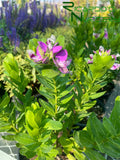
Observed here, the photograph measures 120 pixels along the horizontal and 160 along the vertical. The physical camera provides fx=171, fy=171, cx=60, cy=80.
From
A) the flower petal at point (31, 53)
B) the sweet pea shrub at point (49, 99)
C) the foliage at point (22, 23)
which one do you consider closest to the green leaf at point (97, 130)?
the sweet pea shrub at point (49, 99)

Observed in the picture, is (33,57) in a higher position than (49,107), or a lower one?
higher

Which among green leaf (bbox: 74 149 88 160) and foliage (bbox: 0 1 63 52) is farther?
foliage (bbox: 0 1 63 52)

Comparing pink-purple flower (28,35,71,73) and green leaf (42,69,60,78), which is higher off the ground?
pink-purple flower (28,35,71,73)

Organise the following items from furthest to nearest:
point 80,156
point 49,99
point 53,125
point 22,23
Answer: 1. point 22,23
2. point 80,156
3. point 49,99
4. point 53,125

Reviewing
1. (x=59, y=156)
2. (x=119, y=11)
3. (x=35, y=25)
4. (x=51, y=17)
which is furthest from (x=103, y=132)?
(x=51, y=17)

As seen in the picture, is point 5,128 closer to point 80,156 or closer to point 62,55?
point 80,156

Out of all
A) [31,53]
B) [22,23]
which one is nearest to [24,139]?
[31,53]

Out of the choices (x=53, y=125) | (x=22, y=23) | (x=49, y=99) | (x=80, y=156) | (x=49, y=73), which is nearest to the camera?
(x=49, y=73)

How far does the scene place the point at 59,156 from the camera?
1.12 metres

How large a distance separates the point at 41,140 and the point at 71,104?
348 millimetres

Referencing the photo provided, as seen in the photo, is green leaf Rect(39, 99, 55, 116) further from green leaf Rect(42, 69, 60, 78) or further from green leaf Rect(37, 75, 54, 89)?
green leaf Rect(42, 69, 60, 78)

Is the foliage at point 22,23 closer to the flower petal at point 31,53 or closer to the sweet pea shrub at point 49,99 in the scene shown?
the sweet pea shrub at point 49,99

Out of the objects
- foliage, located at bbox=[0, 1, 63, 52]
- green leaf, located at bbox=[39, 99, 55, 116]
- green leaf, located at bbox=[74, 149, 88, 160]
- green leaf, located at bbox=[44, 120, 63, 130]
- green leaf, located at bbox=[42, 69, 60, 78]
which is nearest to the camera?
Result: green leaf, located at bbox=[42, 69, 60, 78]

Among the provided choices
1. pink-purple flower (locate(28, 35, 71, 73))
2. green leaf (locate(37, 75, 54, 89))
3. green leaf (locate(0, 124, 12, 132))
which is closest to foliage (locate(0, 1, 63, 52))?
green leaf (locate(0, 124, 12, 132))
